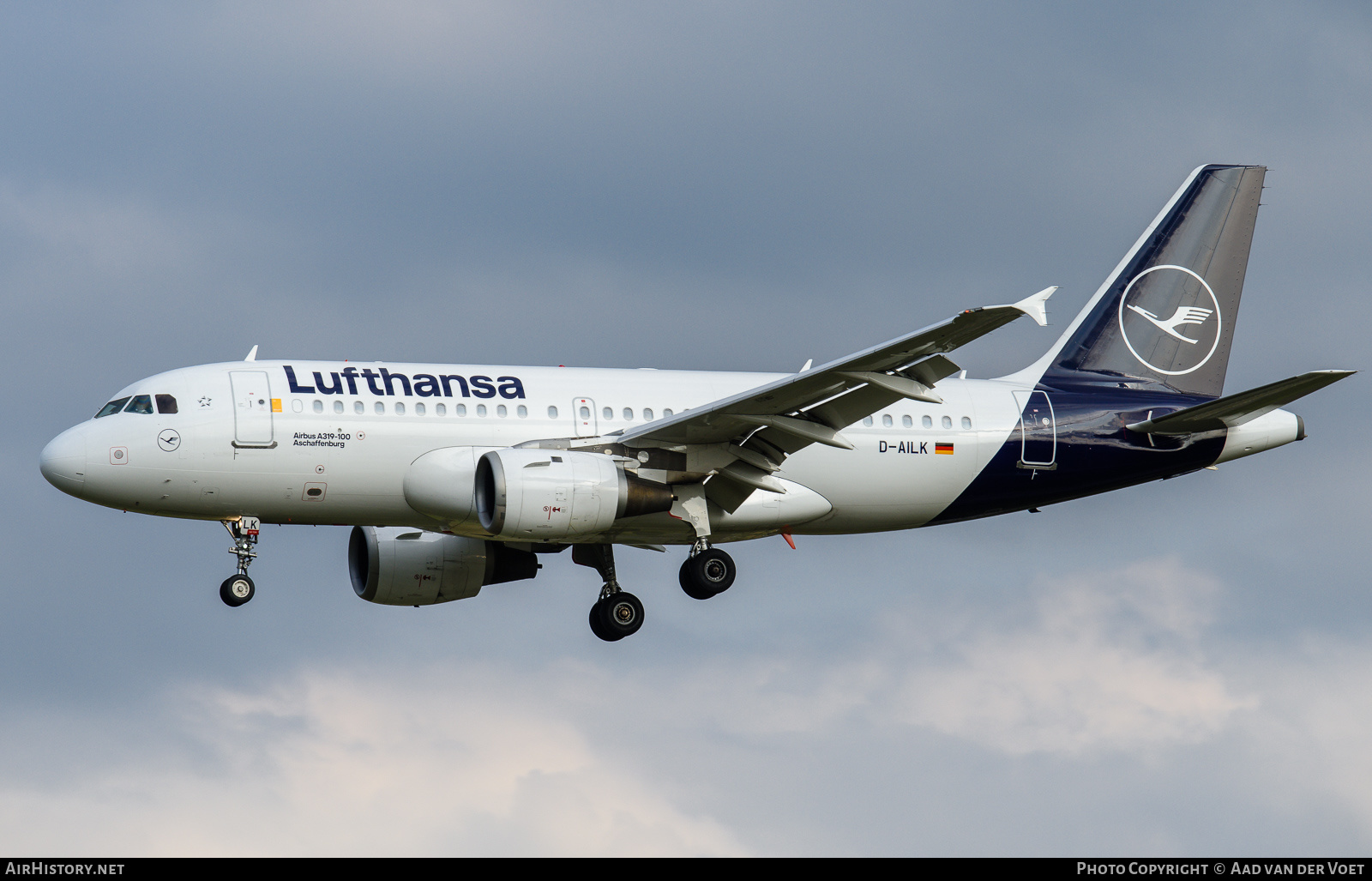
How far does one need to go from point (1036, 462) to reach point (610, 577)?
29.7ft

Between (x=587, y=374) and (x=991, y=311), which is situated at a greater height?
(x=587, y=374)

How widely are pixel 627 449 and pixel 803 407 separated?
11.5ft

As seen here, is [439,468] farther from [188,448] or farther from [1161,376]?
[1161,376]

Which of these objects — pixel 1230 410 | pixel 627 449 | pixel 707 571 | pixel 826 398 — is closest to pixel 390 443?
pixel 627 449

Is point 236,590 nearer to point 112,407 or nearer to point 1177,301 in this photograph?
point 112,407

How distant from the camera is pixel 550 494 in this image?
102 ft

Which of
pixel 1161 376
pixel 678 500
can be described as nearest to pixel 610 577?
pixel 678 500

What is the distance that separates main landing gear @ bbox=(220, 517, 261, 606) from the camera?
32375mm

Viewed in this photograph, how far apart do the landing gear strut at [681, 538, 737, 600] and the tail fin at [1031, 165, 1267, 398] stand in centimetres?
876

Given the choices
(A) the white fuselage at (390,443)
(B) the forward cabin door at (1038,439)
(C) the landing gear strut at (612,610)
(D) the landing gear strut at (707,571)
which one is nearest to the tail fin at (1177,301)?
(B) the forward cabin door at (1038,439)

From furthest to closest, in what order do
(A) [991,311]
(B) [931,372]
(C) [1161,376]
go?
(C) [1161,376]
(B) [931,372]
(A) [991,311]

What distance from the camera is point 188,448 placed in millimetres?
31547

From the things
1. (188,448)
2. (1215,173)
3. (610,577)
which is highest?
(1215,173)

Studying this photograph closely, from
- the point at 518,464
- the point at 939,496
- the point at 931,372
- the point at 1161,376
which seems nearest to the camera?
the point at 931,372
